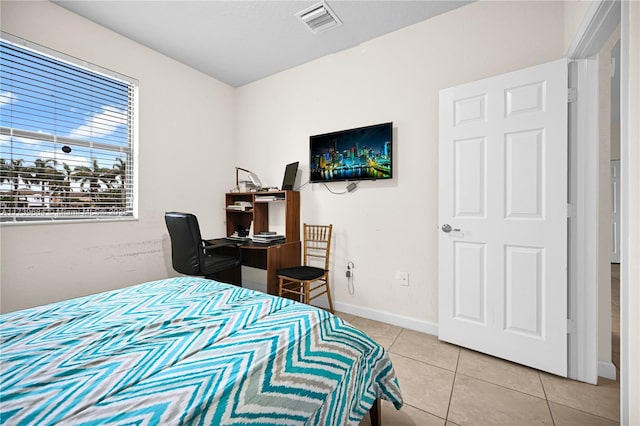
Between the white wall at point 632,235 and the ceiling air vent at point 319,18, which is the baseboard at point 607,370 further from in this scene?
the ceiling air vent at point 319,18

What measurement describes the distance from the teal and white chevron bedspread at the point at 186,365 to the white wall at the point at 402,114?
53.2 inches

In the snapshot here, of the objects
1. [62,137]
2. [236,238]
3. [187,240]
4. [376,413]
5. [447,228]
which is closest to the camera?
[376,413]

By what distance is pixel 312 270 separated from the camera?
2.70 metres

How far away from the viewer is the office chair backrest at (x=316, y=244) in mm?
2914

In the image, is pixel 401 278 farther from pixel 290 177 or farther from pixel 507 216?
pixel 290 177

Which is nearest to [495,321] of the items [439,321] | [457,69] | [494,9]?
[439,321]

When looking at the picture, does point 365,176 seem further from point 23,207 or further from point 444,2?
point 23,207

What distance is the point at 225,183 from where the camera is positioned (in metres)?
3.65

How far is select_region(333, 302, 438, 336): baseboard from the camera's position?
236cm

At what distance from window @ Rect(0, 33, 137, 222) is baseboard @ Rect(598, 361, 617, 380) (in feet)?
13.4

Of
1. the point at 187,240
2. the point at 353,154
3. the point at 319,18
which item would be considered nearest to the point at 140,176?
the point at 187,240

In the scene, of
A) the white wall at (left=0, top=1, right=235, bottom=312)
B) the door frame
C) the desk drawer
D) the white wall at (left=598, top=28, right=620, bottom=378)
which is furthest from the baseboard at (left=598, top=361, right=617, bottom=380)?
the white wall at (left=0, top=1, right=235, bottom=312)

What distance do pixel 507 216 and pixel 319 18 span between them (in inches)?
88.8

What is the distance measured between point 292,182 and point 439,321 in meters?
2.00
